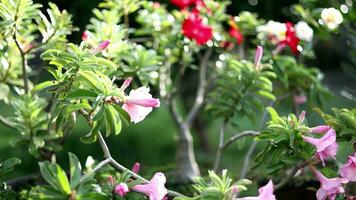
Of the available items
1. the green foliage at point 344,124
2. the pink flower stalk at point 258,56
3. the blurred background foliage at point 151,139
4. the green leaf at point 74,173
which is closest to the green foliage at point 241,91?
the pink flower stalk at point 258,56

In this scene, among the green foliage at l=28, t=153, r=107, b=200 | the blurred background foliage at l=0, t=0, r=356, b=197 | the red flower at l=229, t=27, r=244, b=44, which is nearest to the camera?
the green foliage at l=28, t=153, r=107, b=200

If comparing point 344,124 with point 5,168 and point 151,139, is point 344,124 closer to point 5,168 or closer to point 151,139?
point 5,168

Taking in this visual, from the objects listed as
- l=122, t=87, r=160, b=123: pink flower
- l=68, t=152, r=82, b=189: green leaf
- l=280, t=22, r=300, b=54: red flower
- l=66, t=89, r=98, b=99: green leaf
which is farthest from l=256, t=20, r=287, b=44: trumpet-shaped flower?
l=68, t=152, r=82, b=189: green leaf

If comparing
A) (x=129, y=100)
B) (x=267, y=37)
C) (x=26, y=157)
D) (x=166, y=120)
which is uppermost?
(x=129, y=100)

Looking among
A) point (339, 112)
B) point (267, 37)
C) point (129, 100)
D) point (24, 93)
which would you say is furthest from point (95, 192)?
point (267, 37)

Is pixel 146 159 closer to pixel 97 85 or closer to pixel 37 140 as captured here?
pixel 37 140

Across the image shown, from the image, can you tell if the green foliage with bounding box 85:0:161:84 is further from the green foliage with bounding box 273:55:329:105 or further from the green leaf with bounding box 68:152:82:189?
the green leaf with bounding box 68:152:82:189

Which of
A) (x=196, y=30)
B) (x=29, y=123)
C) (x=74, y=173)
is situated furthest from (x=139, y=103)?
(x=196, y=30)

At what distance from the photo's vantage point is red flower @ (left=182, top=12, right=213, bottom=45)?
2.15 meters

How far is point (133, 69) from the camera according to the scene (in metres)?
1.95

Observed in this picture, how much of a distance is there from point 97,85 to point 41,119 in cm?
62

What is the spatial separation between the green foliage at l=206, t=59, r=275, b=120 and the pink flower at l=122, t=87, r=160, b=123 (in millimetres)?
688

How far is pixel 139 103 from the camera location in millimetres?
1326

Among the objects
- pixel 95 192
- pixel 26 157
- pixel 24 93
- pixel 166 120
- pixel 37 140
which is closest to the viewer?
pixel 95 192
